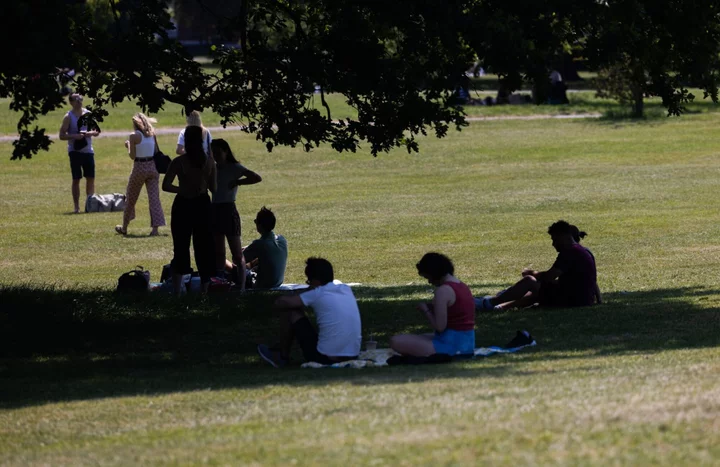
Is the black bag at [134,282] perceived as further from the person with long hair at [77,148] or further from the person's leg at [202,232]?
the person with long hair at [77,148]

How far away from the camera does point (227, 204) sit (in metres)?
14.6

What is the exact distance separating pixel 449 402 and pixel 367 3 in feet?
18.2

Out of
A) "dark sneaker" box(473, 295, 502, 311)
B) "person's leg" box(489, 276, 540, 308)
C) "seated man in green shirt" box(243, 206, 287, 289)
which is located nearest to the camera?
"person's leg" box(489, 276, 540, 308)

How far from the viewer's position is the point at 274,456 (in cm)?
591

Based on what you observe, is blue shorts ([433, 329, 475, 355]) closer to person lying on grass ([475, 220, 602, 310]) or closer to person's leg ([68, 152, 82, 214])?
person lying on grass ([475, 220, 602, 310])

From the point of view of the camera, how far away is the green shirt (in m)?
14.6

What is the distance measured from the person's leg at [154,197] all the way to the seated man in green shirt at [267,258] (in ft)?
18.5

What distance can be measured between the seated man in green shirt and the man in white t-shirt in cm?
483

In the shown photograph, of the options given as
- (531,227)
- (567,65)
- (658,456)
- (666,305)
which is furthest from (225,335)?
(567,65)

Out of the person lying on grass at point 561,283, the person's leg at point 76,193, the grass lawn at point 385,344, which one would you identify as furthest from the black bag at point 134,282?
the person's leg at point 76,193

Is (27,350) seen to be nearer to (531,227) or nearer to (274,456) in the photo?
(274,456)

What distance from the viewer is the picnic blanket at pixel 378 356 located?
30.8 feet

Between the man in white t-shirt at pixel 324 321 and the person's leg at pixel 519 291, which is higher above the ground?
the man in white t-shirt at pixel 324 321

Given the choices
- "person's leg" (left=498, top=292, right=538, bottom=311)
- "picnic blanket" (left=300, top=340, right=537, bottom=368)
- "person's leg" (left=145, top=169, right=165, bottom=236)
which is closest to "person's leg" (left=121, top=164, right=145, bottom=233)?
"person's leg" (left=145, top=169, right=165, bottom=236)
